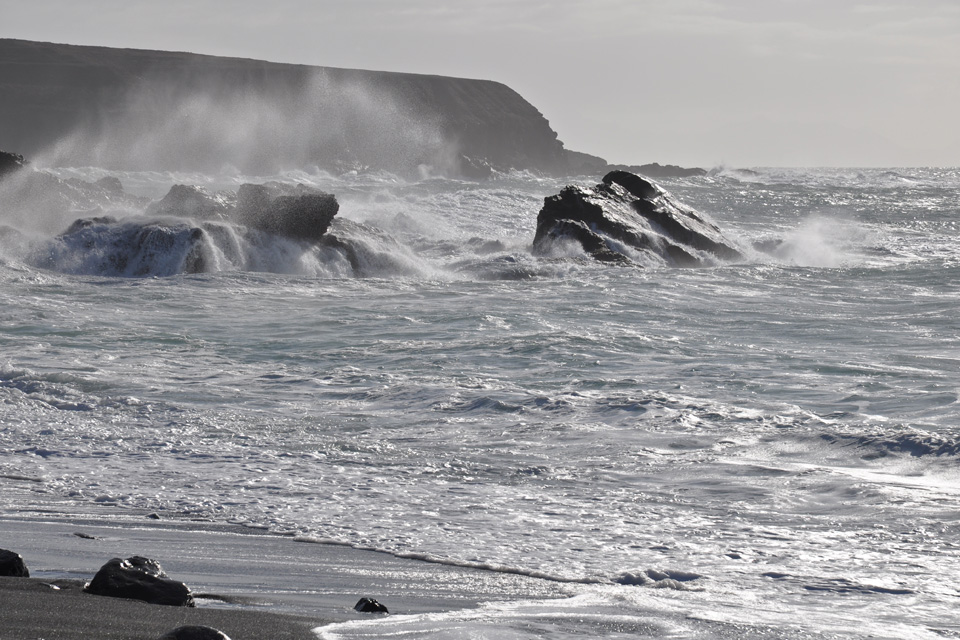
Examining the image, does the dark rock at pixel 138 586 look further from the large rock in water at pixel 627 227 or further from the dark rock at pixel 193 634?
the large rock in water at pixel 627 227

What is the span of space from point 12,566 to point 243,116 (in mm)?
81217

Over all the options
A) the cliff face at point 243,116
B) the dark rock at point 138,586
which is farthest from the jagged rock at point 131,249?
the cliff face at point 243,116

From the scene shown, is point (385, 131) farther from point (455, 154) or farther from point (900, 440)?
point (900, 440)

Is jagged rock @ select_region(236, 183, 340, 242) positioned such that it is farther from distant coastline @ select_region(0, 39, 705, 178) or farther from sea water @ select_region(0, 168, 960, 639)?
distant coastline @ select_region(0, 39, 705, 178)

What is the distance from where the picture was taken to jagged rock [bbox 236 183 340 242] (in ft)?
64.3

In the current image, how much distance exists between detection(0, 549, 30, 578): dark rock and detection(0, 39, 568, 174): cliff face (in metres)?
68.9

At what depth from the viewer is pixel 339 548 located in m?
4.51

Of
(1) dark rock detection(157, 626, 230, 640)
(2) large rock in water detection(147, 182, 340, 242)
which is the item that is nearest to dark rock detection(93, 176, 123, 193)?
(2) large rock in water detection(147, 182, 340, 242)

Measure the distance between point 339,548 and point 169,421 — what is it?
9.81 feet

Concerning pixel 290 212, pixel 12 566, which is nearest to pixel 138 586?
pixel 12 566

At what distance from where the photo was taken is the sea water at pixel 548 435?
4078 millimetres

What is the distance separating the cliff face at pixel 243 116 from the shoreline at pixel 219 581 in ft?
223

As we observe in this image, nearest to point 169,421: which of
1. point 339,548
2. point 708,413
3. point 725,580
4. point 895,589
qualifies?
point 339,548

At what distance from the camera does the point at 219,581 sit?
3.89 m
